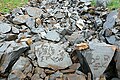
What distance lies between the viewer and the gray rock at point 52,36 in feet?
25.2

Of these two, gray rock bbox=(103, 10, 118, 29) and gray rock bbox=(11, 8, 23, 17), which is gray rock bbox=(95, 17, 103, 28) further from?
gray rock bbox=(11, 8, 23, 17)

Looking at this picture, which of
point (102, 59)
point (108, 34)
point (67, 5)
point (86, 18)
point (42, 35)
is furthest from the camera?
point (67, 5)

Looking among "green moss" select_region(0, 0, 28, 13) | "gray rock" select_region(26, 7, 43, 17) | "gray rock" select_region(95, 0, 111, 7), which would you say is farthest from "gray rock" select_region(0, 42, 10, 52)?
"gray rock" select_region(95, 0, 111, 7)

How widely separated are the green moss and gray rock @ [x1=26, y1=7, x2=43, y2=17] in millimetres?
842

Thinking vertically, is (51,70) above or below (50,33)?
below

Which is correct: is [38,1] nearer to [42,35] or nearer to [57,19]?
[57,19]

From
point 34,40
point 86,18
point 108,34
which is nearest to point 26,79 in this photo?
point 34,40

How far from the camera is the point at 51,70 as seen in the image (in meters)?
6.76

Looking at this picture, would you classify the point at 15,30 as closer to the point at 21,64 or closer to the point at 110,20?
the point at 21,64

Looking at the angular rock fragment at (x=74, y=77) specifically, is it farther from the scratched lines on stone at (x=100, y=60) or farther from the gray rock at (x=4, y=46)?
the gray rock at (x=4, y=46)

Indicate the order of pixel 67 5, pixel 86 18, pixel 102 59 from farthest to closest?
pixel 67 5, pixel 86 18, pixel 102 59

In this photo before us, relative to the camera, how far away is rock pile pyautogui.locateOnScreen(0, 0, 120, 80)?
6.63 metres

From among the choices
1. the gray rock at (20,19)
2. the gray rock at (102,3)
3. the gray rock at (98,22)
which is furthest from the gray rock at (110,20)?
the gray rock at (20,19)

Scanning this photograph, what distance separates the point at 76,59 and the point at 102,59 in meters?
0.69
